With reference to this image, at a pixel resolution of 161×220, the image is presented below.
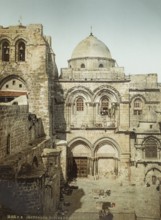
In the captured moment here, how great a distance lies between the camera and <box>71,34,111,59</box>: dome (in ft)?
101

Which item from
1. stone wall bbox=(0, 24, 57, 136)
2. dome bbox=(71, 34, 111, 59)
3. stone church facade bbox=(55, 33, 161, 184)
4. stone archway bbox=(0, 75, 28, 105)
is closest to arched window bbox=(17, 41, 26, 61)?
stone wall bbox=(0, 24, 57, 136)

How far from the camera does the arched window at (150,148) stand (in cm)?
2584

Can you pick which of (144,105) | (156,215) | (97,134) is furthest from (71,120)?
(156,215)

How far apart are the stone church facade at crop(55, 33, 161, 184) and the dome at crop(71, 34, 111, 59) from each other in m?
4.81

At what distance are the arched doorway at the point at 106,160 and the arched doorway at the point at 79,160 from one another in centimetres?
75

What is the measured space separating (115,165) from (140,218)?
9.10 meters

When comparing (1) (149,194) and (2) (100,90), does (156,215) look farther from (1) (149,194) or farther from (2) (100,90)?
(2) (100,90)

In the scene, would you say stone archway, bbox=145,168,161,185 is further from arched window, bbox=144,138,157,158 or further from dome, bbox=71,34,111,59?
dome, bbox=71,34,111,59

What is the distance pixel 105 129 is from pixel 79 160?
3.37 metres

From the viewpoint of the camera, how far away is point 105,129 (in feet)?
85.7

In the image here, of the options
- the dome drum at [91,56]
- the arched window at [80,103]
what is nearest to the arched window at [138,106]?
the arched window at [80,103]

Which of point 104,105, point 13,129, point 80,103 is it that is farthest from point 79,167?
point 13,129

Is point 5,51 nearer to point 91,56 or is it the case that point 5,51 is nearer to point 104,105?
point 104,105

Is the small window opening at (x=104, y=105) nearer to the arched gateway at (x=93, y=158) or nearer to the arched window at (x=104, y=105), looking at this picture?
the arched window at (x=104, y=105)
